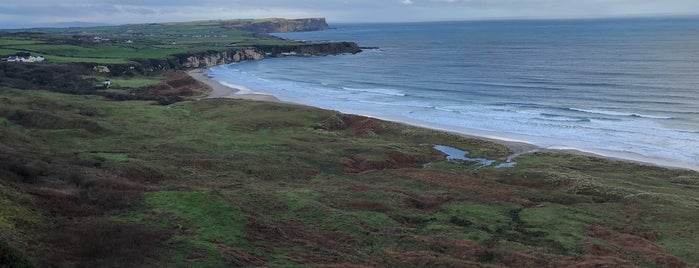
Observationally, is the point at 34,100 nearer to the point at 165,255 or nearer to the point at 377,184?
the point at 377,184

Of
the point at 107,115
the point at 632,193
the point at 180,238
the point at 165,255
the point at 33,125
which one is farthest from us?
the point at 107,115

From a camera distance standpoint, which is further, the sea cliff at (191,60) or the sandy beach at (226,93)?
the sea cliff at (191,60)

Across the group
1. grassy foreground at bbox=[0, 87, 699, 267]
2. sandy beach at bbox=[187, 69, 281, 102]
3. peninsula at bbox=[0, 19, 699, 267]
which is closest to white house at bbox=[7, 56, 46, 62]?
sandy beach at bbox=[187, 69, 281, 102]

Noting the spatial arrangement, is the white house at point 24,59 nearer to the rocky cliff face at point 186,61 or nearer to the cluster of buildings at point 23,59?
the cluster of buildings at point 23,59

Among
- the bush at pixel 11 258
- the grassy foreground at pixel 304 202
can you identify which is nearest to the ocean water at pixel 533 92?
the grassy foreground at pixel 304 202

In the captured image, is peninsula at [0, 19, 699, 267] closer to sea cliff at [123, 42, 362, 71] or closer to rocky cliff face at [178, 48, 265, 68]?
sea cliff at [123, 42, 362, 71]

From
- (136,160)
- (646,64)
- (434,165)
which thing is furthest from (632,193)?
(646,64)

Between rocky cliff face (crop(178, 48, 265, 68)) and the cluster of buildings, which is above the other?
rocky cliff face (crop(178, 48, 265, 68))
